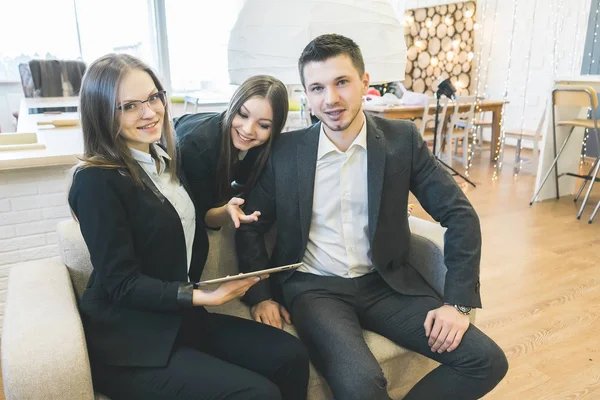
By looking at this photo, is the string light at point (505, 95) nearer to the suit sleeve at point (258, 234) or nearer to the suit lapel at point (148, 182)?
the suit sleeve at point (258, 234)

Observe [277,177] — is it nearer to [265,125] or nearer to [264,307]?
[265,125]

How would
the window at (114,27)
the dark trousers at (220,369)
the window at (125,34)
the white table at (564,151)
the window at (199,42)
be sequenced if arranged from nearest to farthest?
1. the dark trousers at (220,369)
2. the white table at (564,151)
3. the window at (125,34)
4. the window at (114,27)
5. the window at (199,42)

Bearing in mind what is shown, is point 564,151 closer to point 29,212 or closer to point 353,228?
point 353,228

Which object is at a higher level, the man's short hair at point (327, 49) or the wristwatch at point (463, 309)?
the man's short hair at point (327, 49)

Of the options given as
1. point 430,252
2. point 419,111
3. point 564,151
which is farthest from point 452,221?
point 419,111

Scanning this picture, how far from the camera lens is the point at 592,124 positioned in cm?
352

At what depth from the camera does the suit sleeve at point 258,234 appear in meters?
1.47

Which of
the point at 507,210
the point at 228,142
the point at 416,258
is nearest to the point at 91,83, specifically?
the point at 228,142

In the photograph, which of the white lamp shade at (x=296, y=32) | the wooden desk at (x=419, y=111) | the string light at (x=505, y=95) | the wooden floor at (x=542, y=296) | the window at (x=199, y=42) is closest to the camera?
the white lamp shade at (x=296, y=32)

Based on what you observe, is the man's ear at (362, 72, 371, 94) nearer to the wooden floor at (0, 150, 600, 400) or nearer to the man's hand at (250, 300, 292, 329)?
the man's hand at (250, 300, 292, 329)

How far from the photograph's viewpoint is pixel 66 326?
41.0 inches

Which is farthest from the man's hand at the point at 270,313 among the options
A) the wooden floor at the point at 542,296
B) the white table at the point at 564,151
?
the white table at the point at 564,151

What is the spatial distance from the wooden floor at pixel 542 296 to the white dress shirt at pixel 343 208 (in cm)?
76

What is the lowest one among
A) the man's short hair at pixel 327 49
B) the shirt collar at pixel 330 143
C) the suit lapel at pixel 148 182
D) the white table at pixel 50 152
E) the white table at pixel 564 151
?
the white table at pixel 564 151
